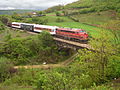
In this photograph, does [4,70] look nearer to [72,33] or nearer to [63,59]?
[63,59]

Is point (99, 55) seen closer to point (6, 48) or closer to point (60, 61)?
point (60, 61)

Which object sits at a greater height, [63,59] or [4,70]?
[4,70]

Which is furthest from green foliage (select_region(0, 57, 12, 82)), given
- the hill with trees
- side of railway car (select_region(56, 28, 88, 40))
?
side of railway car (select_region(56, 28, 88, 40))

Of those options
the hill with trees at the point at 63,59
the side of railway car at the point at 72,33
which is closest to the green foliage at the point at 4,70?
the hill with trees at the point at 63,59

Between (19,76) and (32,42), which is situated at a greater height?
(32,42)

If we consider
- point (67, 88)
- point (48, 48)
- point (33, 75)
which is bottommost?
point (33, 75)

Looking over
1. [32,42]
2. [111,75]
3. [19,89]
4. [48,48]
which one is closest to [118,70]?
[111,75]

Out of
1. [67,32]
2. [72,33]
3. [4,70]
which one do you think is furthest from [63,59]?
[4,70]

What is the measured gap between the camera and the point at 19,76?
2658 centimetres

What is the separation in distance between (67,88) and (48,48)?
27554mm

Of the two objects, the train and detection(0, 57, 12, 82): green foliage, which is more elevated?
the train

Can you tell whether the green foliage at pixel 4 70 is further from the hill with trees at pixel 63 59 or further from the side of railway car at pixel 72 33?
the side of railway car at pixel 72 33

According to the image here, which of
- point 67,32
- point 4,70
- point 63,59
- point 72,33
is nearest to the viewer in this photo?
point 4,70

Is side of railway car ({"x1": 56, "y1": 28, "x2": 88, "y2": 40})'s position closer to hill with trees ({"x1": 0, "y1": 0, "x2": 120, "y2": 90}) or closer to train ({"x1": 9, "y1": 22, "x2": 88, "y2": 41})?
train ({"x1": 9, "y1": 22, "x2": 88, "y2": 41})
